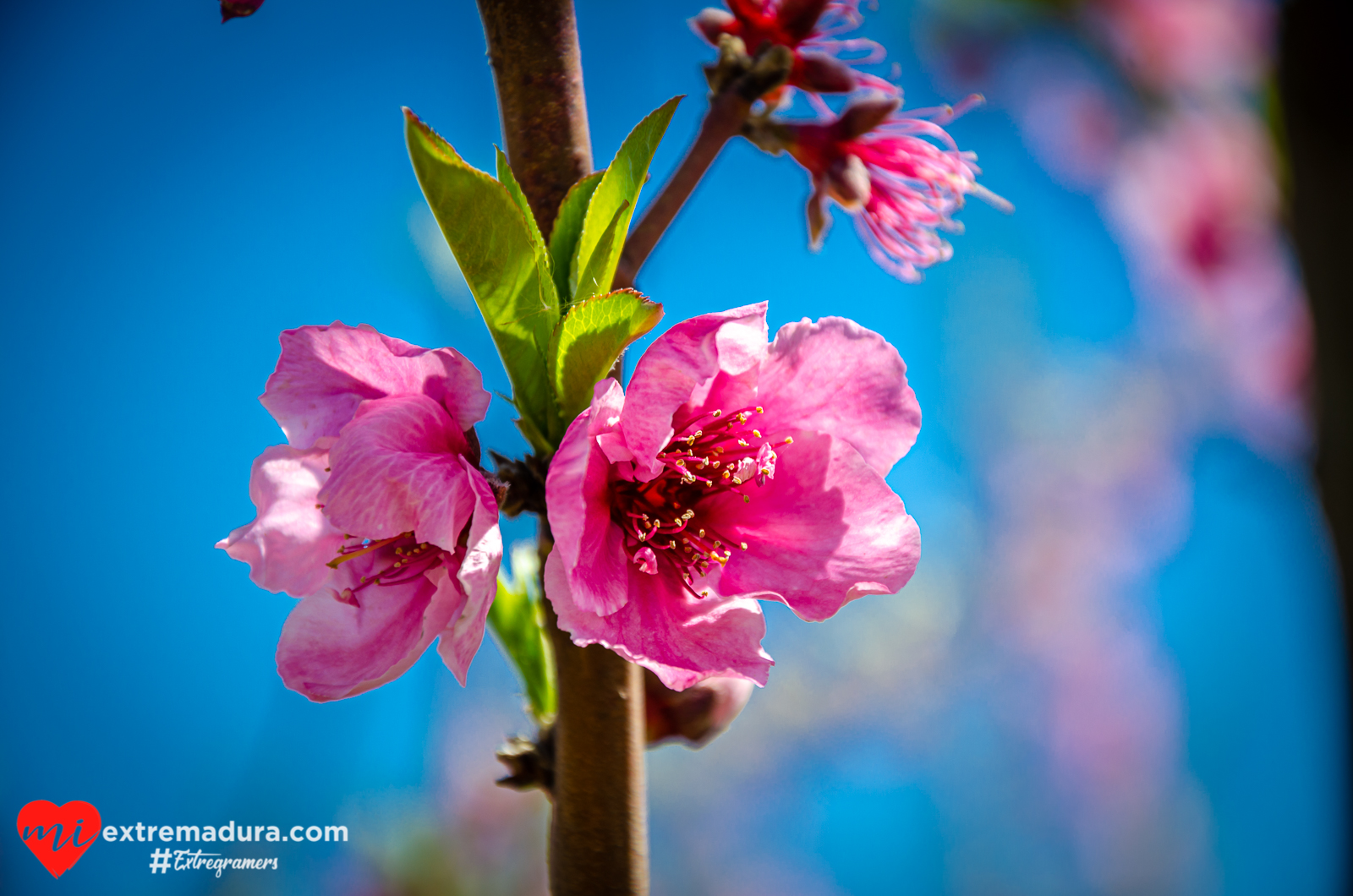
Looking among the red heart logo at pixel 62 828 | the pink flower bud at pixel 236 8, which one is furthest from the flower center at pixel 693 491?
the red heart logo at pixel 62 828

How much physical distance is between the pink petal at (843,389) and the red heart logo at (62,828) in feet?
1.63

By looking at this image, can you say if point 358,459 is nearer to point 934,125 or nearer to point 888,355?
point 888,355

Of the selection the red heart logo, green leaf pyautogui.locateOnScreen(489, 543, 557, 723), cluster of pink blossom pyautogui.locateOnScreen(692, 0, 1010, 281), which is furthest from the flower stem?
the red heart logo

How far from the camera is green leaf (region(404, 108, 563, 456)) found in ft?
0.95

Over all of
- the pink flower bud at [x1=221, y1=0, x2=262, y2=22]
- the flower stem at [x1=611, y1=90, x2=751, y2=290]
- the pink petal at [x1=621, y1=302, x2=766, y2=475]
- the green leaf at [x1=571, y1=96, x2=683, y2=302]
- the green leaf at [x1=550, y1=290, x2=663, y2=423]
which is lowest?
the pink petal at [x1=621, y1=302, x2=766, y2=475]

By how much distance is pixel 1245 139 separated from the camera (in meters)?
1.26

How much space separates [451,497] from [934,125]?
1.08 ft

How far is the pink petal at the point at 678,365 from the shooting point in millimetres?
290

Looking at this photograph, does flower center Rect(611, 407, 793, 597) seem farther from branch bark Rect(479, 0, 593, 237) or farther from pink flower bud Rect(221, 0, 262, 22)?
pink flower bud Rect(221, 0, 262, 22)

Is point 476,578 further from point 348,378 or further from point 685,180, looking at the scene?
point 685,180

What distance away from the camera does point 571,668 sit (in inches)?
14.3

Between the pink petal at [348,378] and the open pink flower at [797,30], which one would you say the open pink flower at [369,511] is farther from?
the open pink flower at [797,30]

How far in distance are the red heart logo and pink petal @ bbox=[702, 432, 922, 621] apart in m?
0.46

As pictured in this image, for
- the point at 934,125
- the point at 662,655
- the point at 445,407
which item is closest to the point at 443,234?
the point at 445,407
